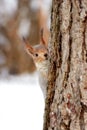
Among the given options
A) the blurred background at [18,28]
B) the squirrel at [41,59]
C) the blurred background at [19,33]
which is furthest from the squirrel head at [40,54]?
the blurred background at [18,28]

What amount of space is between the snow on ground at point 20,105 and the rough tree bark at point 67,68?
2616 mm

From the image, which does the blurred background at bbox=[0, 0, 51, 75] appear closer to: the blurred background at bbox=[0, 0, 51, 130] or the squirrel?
the blurred background at bbox=[0, 0, 51, 130]

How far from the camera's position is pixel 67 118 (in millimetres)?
1936

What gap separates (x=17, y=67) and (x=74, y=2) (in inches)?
288

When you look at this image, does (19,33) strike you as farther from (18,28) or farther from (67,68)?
(67,68)

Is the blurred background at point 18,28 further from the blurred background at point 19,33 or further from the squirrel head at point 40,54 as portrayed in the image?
the squirrel head at point 40,54

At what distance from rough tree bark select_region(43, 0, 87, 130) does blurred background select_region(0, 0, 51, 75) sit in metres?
6.81

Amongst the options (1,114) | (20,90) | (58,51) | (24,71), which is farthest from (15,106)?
Result: (58,51)

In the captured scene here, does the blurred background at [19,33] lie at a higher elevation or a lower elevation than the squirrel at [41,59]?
lower

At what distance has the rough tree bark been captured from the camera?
6.16 feet

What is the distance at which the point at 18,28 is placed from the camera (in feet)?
29.3

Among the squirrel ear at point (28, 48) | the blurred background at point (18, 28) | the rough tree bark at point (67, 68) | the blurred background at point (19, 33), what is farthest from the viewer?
the blurred background at point (18, 28)

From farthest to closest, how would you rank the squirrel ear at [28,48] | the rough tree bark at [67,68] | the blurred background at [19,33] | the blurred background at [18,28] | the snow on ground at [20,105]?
the blurred background at [18,28]
the blurred background at [19,33]
the snow on ground at [20,105]
the squirrel ear at [28,48]
the rough tree bark at [67,68]

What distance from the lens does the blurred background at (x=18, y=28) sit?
9.00m
